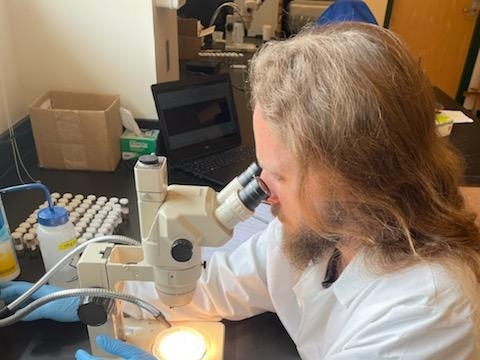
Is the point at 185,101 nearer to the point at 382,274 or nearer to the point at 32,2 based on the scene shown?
the point at 32,2

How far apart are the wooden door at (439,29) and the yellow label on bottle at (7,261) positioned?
395 centimetres

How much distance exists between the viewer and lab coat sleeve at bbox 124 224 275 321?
1001 mm

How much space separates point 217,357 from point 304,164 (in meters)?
0.44

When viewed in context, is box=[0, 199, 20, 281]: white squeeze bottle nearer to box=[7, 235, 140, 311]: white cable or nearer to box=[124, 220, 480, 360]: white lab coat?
box=[7, 235, 140, 311]: white cable

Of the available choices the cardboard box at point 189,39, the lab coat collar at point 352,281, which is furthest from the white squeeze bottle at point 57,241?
the cardboard box at point 189,39

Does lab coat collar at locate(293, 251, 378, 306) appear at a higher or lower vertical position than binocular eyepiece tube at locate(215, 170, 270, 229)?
lower

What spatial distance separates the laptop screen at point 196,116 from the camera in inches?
61.2

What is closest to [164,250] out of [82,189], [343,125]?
[343,125]

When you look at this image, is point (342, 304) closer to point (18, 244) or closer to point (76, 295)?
point (76, 295)

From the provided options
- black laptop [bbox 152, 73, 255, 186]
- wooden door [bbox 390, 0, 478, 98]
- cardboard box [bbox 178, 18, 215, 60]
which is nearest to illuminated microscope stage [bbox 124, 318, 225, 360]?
black laptop [bbox 152, 73, 255, 186]

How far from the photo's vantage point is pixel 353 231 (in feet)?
2.66

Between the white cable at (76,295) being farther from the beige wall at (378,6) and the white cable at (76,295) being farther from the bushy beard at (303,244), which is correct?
the beige wall at (378,6)

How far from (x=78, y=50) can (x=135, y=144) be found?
0.40 m

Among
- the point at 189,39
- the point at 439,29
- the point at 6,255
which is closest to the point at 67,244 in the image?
the point at 6,255
